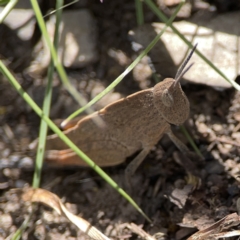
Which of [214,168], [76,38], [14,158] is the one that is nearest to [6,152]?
[14,158]

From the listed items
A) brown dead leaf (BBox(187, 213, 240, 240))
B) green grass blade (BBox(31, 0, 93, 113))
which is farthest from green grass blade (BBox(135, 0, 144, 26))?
brown dead leaf (BBox(187, 213, 240, 240))

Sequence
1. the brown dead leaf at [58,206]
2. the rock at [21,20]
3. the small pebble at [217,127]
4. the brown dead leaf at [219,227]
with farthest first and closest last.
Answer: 1. the rock at [21,20]
2. the small pebble at [217,127]
3. the brown dead leaf at [58,206]
4. the brown dead leaf at [219,227]

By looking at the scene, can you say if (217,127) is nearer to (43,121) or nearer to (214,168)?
(214,168)

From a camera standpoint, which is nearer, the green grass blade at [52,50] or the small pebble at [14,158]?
the green grass blade at [52,50]

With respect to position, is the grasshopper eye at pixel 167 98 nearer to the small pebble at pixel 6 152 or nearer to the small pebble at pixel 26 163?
the small pebble at pixel 26 163

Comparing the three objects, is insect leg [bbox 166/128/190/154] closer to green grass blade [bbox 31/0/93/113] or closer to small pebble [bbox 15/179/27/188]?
green grass blade [bbox 31/0/93/113]

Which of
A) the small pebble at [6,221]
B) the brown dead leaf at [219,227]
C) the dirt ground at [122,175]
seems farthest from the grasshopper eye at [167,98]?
the small pebble at [6,221]
